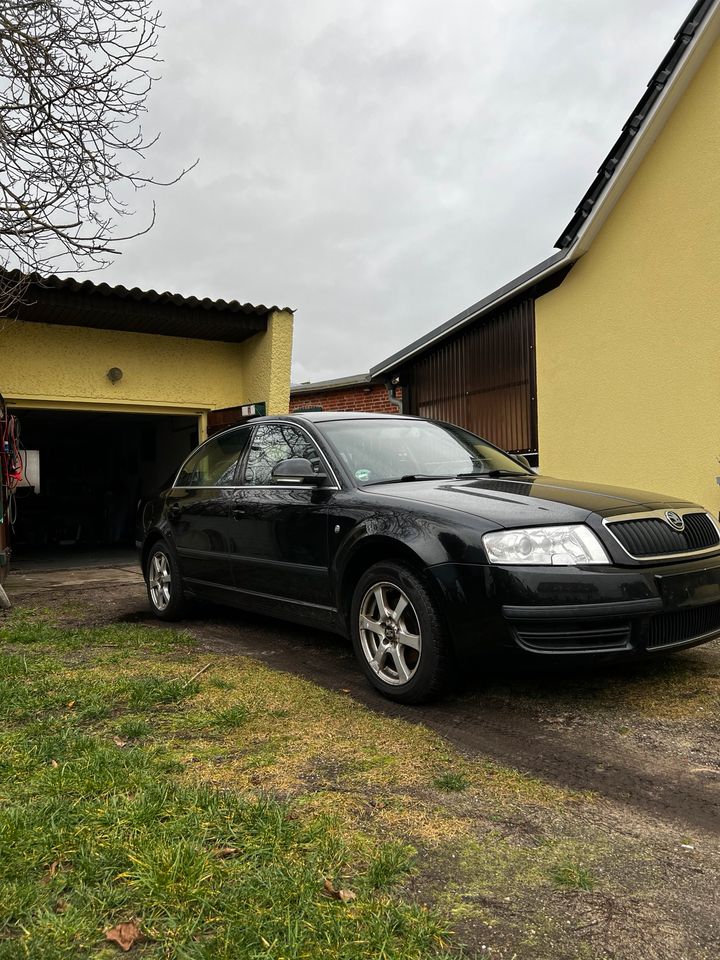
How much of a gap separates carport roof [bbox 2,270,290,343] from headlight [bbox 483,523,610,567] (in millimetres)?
6642

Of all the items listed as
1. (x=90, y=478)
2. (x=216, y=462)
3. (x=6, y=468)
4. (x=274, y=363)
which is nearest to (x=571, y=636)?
(x=216, y=462)

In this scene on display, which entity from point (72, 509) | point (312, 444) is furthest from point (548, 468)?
point (72, 509)

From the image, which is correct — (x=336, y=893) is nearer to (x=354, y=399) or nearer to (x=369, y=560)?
(x=369, y=560)

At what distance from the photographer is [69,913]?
6.29 feet

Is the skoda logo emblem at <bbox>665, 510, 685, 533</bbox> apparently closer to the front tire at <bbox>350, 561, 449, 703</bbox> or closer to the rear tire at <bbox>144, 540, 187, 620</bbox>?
the front tire at <bbox>350, 561, 449, 703</bbox>

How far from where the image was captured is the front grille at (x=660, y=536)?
3.53m

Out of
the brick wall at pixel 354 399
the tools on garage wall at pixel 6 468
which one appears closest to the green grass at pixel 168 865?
the tools on garage wall at pixel 6 468

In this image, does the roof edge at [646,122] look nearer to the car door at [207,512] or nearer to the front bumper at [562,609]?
the car door at [207,512]

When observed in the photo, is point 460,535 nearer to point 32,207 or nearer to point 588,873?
point 588,873

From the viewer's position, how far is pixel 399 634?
12.3 feet

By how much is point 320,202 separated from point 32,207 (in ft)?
34.3

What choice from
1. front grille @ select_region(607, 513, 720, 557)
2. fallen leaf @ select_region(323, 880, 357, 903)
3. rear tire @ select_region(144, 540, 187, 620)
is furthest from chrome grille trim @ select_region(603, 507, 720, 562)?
rear tire @ select_region(144, 540, 187, 620)

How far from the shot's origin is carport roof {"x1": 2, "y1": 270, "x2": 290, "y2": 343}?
8898mm

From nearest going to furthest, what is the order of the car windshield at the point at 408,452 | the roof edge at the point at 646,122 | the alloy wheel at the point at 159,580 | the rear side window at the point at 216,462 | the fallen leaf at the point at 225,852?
the fallen leaf at the point at 225,852 < the car windshield at the point at 408,452 < the rear side window at the point at 216,462 < the alloy wheel at the point at 159,580 < the roof edge at the point at 646,122
